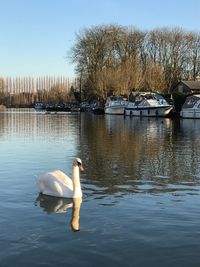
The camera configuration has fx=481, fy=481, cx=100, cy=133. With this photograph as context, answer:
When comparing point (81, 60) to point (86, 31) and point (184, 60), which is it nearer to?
point (86, 31)

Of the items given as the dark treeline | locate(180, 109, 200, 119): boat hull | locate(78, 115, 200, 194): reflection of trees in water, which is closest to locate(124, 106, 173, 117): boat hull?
locate(180, 109, 200, 119): boat hull

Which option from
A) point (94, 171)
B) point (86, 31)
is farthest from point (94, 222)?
point (86, 31)

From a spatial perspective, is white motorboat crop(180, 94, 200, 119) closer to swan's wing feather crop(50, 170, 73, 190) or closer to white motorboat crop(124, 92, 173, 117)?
white motorboat crop(124, 92, 173, 117)

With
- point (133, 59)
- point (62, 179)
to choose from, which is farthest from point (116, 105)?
point (62, 179)

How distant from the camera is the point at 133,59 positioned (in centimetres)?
8994

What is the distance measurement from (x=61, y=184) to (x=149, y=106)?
201 ft

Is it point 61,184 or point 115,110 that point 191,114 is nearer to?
point 115,110

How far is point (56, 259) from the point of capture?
310 inches

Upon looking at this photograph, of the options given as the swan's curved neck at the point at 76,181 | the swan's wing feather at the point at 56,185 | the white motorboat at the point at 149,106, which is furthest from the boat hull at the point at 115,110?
the swan's curved neck at the point at 76,181

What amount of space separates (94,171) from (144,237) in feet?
27.5

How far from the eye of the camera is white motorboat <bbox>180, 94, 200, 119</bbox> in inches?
2563

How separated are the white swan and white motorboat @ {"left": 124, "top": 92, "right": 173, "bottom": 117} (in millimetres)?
58670

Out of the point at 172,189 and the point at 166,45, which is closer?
the point at 172,189

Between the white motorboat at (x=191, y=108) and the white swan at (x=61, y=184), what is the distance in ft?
178
